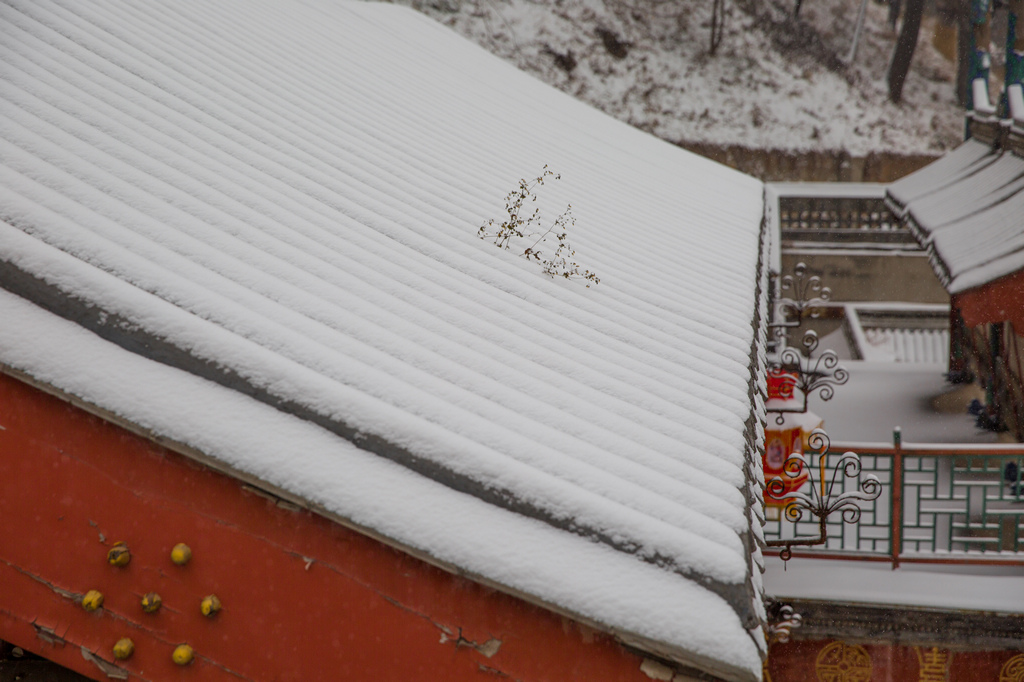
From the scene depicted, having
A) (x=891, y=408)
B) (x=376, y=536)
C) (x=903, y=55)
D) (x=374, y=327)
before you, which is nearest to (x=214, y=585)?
(x=376, y=536)

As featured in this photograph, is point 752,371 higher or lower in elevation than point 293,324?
lower

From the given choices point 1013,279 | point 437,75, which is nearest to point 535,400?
point 1013,279

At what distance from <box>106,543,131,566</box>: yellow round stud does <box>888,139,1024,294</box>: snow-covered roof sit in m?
7.17

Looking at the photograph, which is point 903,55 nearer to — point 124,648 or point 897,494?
point 897,494

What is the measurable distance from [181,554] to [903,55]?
27.1 metres

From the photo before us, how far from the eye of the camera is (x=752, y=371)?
4578 mm

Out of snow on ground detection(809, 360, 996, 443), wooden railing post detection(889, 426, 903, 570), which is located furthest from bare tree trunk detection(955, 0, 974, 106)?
wooden railing post detection(889, 426, 903, 570)

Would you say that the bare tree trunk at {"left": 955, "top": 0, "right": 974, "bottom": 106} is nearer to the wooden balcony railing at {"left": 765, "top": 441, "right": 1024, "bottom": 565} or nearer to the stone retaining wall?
the stone retaining wall

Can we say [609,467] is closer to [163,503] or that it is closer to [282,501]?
[282,501]

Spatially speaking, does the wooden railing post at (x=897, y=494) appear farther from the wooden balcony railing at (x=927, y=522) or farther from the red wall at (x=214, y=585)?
the red wall at (x=214, y=585)

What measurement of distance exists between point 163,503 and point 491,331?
1.77 metres

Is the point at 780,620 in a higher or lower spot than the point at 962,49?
lower

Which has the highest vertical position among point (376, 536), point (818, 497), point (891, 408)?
point (376, 536)

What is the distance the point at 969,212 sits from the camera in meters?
9.23
